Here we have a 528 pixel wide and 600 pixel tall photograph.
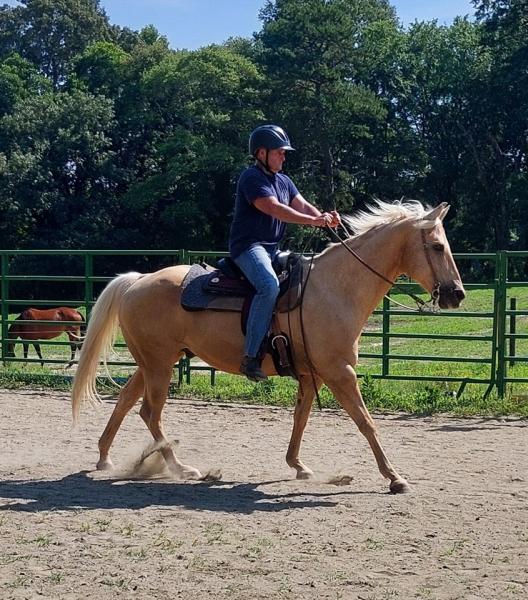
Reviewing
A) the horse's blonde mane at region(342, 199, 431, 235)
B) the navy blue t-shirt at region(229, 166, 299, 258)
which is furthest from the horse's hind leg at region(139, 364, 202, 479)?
the horse's blonde mane at region(342, 199, 431, 235)

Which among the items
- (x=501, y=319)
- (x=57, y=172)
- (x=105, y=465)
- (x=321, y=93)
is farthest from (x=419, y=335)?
(x=57, y=172)

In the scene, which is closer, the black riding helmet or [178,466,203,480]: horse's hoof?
the black riding helmet

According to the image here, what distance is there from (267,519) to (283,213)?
2.16 meters

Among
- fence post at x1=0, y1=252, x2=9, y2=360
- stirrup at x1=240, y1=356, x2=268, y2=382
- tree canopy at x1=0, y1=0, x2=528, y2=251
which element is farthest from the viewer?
tree canopy at x1=0, y1=0, x2=528, y2=251

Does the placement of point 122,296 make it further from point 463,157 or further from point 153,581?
Answer: point 463,157

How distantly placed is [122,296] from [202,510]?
2.17 metres

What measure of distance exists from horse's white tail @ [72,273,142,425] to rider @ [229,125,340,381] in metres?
1.22

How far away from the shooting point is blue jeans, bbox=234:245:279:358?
257 inches

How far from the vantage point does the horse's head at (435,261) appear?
21.0 ft

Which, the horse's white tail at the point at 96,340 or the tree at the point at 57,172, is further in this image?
the tree at the point at 57,172

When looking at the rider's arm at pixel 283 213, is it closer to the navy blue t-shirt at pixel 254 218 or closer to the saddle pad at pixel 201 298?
the navy blue t-shirt at pixel 254 218

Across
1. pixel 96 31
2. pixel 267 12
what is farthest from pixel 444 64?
pixel 96 31

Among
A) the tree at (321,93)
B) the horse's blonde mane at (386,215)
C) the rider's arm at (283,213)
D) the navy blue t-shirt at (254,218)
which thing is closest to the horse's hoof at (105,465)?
the navy blue t-shirt at (254,218)

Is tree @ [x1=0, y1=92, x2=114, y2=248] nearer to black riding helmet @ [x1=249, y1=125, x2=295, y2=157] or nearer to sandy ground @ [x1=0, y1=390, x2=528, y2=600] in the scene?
sandy ground @ [x1=0, y1=390, x2=528, y2=600]
